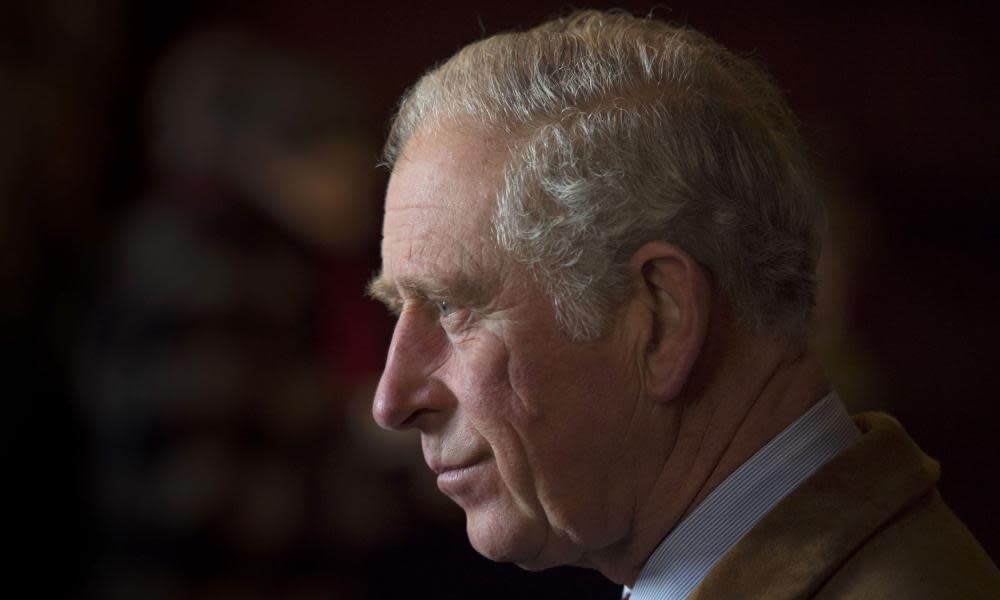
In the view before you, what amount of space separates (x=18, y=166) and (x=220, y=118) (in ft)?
2.91

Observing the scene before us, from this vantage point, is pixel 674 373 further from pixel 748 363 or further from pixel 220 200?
pixel 220 200

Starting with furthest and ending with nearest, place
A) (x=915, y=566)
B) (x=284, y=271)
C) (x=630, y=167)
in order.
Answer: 1. (x=284, y=271)
2. (x=630, y=167)
3. (x=915, y=566)

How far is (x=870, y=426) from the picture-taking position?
1.68 meters

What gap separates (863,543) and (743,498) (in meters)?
0.16

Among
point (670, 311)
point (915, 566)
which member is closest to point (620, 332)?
point (670, 311)

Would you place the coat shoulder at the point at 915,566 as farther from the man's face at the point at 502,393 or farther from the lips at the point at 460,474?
the lips at the point at 460,474

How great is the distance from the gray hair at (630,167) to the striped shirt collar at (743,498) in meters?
0.13

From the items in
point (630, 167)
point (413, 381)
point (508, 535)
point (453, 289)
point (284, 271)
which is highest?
point (630, 167)

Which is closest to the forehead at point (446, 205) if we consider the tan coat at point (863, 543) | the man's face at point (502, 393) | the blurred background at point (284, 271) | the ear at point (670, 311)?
the man's face at point (502, 393)

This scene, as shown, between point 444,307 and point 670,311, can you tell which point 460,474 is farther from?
point 670,311

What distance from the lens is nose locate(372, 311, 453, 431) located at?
166cm

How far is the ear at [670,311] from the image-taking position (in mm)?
1578

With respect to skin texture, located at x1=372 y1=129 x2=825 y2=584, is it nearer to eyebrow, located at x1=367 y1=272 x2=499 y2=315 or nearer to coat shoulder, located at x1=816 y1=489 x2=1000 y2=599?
eyebrow, located at x1=367 y1=272 x2=499 y2=315

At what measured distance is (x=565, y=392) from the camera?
1605 mm
